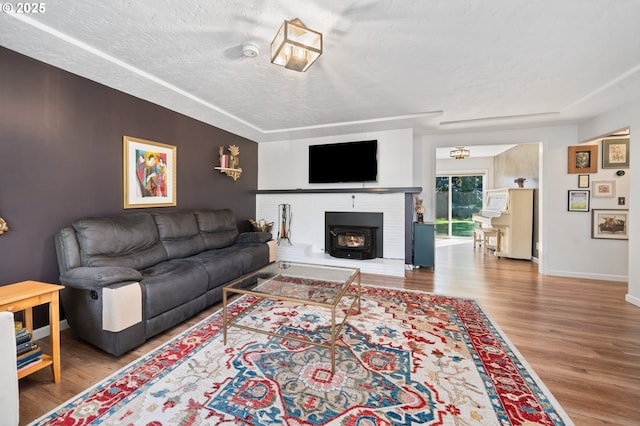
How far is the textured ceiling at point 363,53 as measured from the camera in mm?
1709

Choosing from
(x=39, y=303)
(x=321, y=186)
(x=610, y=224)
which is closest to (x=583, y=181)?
(x=610, y=224)

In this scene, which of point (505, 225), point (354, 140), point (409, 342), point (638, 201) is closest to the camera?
point (409, 342)

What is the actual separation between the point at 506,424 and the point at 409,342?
0.83 m

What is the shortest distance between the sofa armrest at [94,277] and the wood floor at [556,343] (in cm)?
56

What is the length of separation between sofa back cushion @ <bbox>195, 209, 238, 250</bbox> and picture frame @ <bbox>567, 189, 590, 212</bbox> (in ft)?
18.0

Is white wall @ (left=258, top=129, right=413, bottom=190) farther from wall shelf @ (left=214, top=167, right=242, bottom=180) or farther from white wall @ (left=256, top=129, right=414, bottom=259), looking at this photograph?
wall shelf @ (left=214, top=167, right=242, bottom=180)

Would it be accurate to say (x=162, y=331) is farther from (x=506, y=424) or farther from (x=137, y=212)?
(x=506, y=424)

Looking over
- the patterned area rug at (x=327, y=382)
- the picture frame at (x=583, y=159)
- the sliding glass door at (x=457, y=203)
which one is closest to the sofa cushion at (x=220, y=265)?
the patterned area rug at (x=327, y=382)

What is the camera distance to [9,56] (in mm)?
2053

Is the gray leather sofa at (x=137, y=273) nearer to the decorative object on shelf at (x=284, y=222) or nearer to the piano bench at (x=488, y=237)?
the decorative object on shelf at (x=284, y=222)

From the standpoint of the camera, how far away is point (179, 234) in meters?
3.16

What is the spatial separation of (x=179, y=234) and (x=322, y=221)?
2.58 m

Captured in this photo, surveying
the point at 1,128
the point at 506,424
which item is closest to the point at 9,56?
the point at 1,128

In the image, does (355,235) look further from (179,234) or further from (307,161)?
(179,234)
